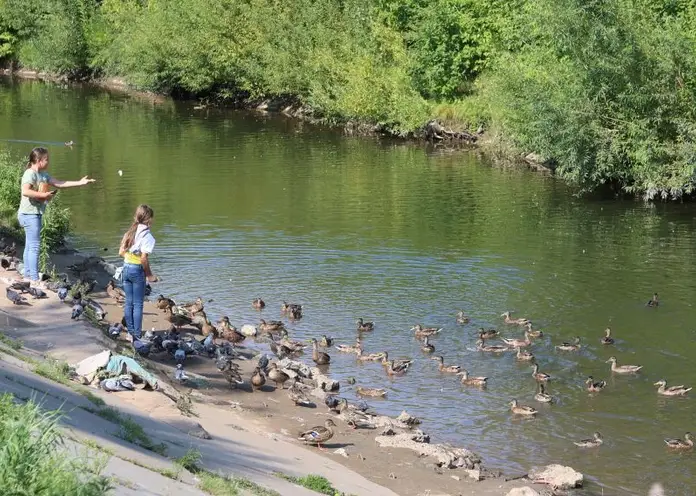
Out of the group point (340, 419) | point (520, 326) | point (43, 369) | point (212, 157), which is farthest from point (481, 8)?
point (43, 369)

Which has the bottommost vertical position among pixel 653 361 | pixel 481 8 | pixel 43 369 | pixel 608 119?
pixel 653 361

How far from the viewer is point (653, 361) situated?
21422mm

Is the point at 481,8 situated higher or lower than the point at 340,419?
higher

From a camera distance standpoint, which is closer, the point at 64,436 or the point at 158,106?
the point at 64,436

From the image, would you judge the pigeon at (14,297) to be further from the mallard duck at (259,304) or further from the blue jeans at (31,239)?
the mallard duck at (259,304)

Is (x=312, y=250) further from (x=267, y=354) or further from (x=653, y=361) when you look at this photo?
(x=653, y=361)

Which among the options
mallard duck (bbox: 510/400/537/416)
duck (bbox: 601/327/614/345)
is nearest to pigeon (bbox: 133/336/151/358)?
mallard duck (bbox: 510/400/537/416)

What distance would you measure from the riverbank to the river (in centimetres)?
163

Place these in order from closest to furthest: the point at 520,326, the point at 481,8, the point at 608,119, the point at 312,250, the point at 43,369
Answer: the point at 43,369 → the point at 520,326 → the point at 312,250 → the point at 608,119 → the point at 481,8

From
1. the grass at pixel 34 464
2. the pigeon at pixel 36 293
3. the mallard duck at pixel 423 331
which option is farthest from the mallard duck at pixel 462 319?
the grass at pixel 34 464

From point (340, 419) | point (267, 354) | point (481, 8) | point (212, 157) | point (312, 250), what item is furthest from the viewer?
point (481, 8)

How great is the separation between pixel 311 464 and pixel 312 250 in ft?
52.2

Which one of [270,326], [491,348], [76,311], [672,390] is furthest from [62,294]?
[672,390]

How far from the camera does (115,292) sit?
23500 millimetres
